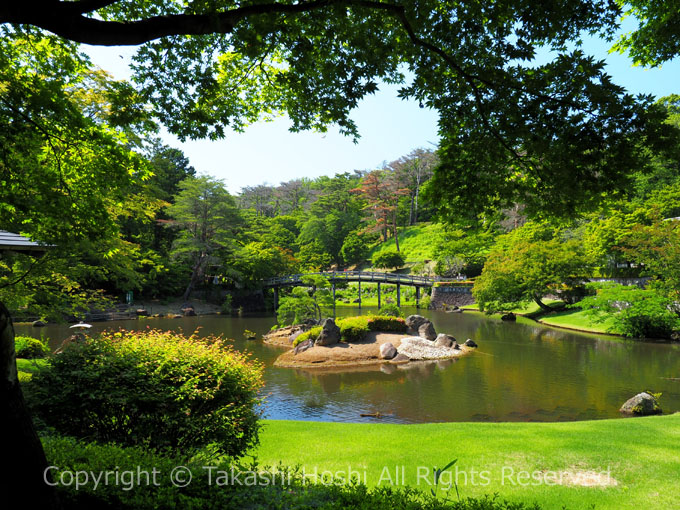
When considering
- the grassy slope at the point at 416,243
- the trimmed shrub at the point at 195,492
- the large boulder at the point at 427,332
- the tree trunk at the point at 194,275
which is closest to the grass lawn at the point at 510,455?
the trimmed shrub at the point at 195,492

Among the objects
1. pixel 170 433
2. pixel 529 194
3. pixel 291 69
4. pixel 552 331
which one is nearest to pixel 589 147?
pixel 529 194

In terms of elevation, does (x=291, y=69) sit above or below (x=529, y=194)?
above

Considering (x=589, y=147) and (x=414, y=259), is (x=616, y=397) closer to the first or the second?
(x=589, y=147)

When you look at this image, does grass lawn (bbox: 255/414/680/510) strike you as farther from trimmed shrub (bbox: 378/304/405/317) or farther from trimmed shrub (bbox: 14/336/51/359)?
trimmed shrub (bbox: 378/304/405/317)

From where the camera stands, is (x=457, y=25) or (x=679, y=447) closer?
(x=457, y=25)

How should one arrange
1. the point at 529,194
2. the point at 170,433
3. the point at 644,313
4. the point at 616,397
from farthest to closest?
the point at 644,313 < the point at 616,397 < the point at 529,194 < the point at 170,433

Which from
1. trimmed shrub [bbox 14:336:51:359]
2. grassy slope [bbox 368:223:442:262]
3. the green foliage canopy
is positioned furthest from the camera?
grassy slope [bbox 368:223:442:262]

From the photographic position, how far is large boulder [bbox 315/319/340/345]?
56.6 feet

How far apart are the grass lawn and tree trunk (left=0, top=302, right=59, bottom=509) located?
2.93 metres

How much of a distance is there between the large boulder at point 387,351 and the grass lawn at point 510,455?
863 centimetres

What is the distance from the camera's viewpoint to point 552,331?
22.7m

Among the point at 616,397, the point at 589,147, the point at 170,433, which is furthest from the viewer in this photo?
the point at 616,397

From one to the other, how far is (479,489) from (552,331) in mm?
21164

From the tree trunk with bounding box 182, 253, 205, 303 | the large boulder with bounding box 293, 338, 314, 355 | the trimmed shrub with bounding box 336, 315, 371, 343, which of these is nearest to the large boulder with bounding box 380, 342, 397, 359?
the trimmed shrub with bounding box 336, 315, 371, 343
